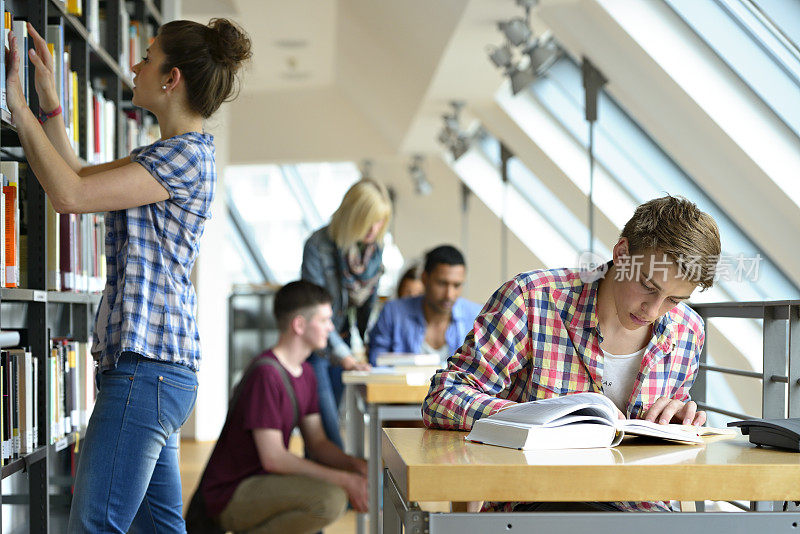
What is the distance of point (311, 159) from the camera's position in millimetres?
9117

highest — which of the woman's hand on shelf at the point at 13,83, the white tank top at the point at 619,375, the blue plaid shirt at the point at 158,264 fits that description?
the woman's hand on shelf at the point at 13,83

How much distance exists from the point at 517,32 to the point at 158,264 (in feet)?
8.94

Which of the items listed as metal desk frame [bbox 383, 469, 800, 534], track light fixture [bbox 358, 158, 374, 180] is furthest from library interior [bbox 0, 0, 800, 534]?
track light fixture [bbox 358, 158, 374, 180]

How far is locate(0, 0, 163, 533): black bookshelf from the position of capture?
2.11 meters

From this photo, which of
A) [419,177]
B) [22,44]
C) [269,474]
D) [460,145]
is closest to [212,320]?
[460,145]

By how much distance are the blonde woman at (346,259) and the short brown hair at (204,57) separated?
181cm

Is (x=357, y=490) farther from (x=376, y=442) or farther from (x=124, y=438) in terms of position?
(x=124, y=438)

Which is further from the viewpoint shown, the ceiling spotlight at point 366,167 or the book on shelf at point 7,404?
the ceiling spotlight at point 366,167

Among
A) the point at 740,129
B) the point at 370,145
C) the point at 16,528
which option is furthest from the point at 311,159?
the point at 16,528

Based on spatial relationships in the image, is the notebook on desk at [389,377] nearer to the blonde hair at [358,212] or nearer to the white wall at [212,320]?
the blonde hair at [358,212]

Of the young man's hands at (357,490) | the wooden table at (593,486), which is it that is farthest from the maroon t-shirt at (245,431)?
the wooden table at (593,486)

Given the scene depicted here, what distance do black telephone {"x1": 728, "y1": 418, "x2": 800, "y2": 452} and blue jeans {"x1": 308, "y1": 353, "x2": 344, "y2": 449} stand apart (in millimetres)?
1979

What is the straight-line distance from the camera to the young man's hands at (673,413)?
59.0 inches

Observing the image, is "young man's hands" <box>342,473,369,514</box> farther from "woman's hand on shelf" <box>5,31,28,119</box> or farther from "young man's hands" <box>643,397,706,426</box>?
"woman's hand on shelf" <box>5,31,28,119</box>
